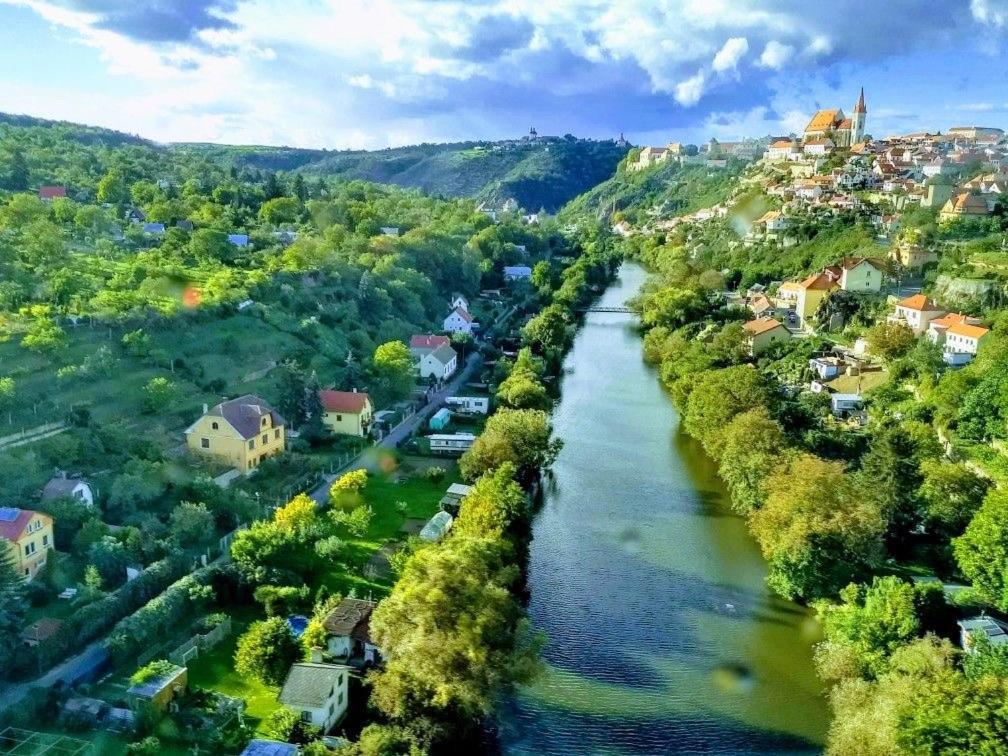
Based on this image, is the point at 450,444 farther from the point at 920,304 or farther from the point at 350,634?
the point at 920,304

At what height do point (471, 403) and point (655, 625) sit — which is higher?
point (471, 403)

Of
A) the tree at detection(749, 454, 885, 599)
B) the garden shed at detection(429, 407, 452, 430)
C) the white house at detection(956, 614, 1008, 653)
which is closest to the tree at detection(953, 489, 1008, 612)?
the white house at detection(956, 614, 1008, 653)

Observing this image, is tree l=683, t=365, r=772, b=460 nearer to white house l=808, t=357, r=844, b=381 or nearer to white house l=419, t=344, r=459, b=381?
white house l=808, t=357, r=844, b=381

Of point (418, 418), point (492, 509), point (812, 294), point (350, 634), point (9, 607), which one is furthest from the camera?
point (812, 294)

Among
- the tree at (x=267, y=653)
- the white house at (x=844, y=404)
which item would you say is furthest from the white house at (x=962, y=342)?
the tree at (x=267, y=653)

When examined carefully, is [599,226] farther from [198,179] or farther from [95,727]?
[95,727]

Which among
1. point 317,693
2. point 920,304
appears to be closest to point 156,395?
point 317,693
